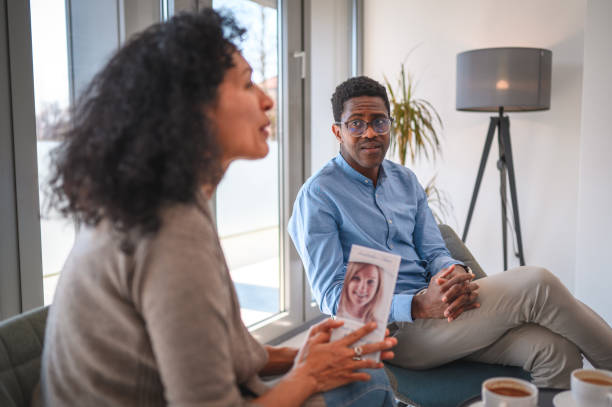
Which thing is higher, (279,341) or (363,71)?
(363,71)

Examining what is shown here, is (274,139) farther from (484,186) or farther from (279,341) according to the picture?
(484,186)

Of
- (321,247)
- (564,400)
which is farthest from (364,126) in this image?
(564,400)

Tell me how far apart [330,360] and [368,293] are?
0.18m

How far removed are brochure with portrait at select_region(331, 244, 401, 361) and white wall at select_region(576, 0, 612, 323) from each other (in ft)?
6.81

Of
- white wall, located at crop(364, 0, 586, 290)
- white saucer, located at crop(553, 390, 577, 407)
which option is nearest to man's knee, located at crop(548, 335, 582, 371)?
white saucer, located at crop(553, 390, 577, 407)

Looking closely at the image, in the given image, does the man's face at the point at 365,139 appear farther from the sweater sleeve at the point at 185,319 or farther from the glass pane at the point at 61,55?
the sweater sleeve at the point at 185,319

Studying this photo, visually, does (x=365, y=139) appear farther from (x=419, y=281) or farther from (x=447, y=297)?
(x=447, y=297)

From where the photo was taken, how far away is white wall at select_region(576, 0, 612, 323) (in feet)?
8.32

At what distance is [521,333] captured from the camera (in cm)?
150

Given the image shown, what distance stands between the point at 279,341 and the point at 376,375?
6.83ft

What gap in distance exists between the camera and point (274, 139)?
304 cm

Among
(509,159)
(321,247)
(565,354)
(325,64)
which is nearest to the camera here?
(565,354)

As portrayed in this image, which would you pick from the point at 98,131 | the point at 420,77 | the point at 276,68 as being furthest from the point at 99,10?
the point at 420,77

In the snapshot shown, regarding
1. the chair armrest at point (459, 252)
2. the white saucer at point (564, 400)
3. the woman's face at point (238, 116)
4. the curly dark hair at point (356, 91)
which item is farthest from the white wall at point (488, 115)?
the woman's face at point (238, 116)
